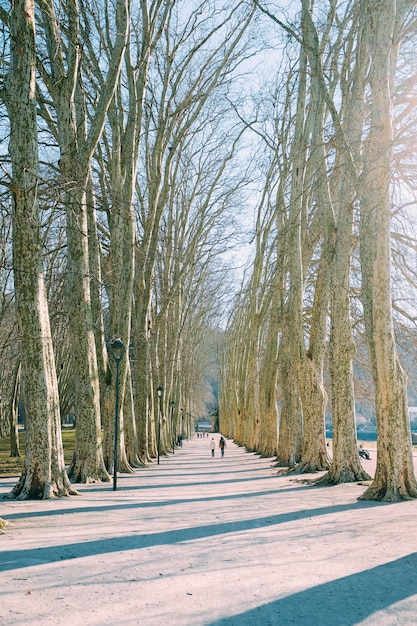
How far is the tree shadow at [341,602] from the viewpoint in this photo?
4.66 metres

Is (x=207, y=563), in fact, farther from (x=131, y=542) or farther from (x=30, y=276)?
(x=30, y=276)

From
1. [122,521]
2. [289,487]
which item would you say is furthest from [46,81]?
[289,487]

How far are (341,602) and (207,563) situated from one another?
1.66 metres

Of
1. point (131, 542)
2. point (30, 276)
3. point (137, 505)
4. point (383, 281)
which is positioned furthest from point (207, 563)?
point (383, 281)

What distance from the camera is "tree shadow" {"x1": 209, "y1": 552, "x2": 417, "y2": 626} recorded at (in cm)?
466

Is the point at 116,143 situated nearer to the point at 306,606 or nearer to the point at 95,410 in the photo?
the point at 95,410

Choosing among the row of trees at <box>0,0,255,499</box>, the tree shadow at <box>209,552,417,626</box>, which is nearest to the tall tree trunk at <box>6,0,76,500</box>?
the row of trees at <box>0,0,255,499</box>

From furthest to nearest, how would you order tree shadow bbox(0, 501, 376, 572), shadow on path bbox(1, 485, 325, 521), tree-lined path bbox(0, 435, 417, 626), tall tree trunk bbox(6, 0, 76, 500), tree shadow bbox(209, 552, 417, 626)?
tall tree trunk bbox(6, 0, 76, 500), shadow on path bbox(1, 485, 325, 521), tree shadow bbox(0, 501, 376, 572), tree-lined path bbox(0, 435, 417, 626), tree shadow bbox(209, 552, 417, 626)

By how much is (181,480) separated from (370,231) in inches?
355

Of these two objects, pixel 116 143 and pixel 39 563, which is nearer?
pixel 39 563

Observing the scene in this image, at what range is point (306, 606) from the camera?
5.00 meters

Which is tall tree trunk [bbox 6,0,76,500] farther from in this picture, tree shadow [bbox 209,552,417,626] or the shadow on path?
tree shadow [bbox 209,552,417,626]

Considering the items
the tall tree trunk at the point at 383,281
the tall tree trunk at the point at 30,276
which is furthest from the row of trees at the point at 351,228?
the tall tree trunk at the point at 30,276

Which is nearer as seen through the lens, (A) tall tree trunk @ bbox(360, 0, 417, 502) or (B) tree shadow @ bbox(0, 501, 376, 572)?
(B) tree shadow @ bbox(0, 501, 376, 572)
